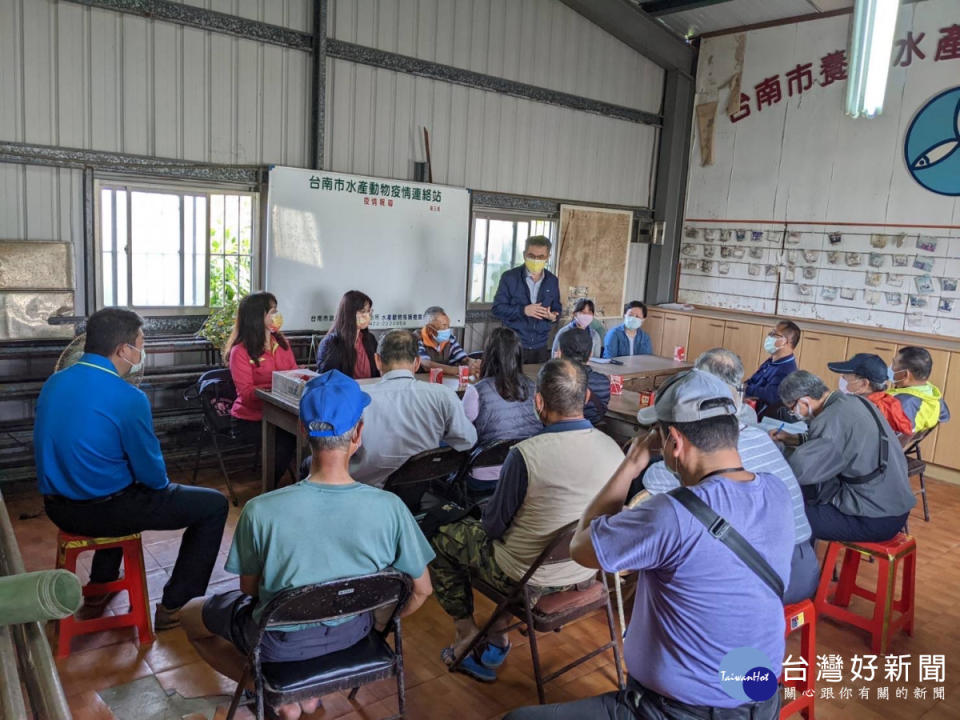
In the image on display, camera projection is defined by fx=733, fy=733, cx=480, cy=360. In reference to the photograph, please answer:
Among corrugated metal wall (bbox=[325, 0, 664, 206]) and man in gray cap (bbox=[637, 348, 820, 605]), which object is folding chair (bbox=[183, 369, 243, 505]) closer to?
corrugated metal wall (bbox=[325, 0, 664, 206])

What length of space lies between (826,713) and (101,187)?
16.8ft

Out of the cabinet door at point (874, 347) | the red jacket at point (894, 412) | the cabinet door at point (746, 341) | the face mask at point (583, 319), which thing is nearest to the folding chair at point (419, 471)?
the red jacket at point (894, 412)

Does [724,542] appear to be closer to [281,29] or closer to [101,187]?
[101,187]

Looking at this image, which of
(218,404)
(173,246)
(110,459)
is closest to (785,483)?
(110,459)

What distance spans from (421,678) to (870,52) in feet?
11.1

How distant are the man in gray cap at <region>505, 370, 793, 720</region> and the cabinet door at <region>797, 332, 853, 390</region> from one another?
19.0 ft

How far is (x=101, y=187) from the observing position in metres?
4.95

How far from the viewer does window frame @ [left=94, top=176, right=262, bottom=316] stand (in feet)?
16.2

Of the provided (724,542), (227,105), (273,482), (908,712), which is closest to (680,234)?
(227,105)

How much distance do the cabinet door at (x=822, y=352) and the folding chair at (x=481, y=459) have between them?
465cm

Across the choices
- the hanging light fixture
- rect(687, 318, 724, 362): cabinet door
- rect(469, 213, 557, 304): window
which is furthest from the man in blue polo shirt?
rect(687, 318, 724, 362): cabinet door

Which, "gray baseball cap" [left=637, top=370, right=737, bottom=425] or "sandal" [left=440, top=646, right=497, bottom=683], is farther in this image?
"sandal" [left=440, top=646, right=497, bottom=683]

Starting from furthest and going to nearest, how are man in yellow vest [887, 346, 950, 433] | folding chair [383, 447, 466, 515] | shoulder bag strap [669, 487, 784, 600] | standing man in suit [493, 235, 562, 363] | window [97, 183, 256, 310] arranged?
standing man in suit [493, 235, 562, 363] → window [97, 183, 256, 310] → man in yellow vest [887, 346, 950, 433] → folding chair [383, 447, 466, 515] → shoulder bag strap [669, 487, 784, 600]

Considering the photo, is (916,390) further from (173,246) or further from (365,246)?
(173,246)
